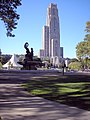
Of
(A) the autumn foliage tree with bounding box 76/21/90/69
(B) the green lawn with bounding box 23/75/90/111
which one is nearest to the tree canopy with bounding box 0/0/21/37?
(B) the green lawn with bounding box 23/75/90/111

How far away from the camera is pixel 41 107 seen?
45.4 feet

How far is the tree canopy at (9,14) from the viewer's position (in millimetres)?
22794

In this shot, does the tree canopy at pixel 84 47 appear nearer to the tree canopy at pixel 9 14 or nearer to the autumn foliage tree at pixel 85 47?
the autumn foliage tree at pixel 85 47

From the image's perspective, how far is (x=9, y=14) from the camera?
941 inches

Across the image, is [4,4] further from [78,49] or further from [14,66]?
[14,66]

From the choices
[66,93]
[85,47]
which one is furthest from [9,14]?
[85,47]

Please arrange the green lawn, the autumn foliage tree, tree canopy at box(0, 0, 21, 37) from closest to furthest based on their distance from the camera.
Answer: the green lawn
tree canopy at box(0, 0, 21, 37)
the autumn foliage tree

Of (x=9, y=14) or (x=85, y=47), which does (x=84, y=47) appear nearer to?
(x=85, y=47)

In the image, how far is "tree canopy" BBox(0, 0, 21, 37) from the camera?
22.8 meters

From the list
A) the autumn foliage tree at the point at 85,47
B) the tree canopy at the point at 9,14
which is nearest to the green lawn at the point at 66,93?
the tree canopy at the point at 9,14

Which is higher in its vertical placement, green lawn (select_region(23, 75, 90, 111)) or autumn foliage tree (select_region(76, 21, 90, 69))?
autumn foliage tree (select_region(76, 21, 90, 69))

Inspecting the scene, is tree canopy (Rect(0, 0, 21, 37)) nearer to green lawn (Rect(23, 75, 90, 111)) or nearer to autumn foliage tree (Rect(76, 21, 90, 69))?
green lawn (Rect(23, 75, 90, 111))

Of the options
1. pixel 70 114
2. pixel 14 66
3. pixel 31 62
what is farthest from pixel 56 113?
pixel 14 66

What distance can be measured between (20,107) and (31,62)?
59.3 meters
